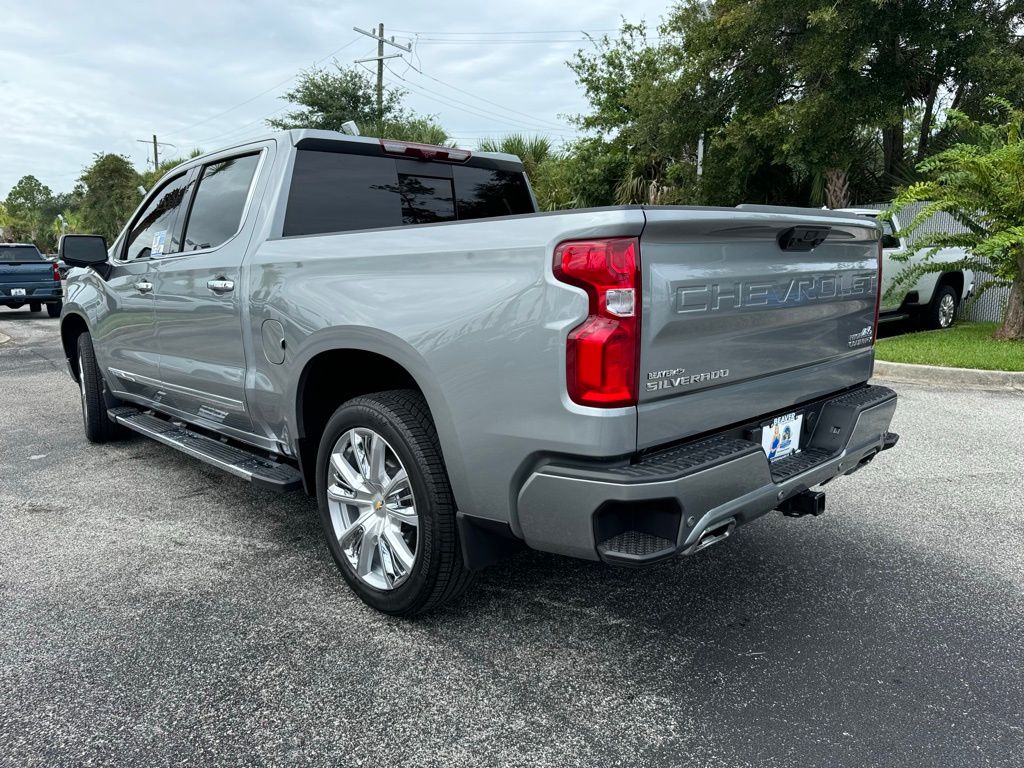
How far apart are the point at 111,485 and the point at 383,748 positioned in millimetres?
3349

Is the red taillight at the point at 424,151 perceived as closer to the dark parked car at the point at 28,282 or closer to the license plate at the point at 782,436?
the license plate at the point at 782,436

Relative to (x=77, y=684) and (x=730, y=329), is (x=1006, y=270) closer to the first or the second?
(x=730, y=329)

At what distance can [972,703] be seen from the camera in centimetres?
245

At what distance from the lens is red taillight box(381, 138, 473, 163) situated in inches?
153

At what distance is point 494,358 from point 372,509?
0.97 m

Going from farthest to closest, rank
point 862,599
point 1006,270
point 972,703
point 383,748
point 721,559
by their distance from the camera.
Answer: point 1006,270 → point 721,559 → point 862,599 → point 972,703 → point 383,748

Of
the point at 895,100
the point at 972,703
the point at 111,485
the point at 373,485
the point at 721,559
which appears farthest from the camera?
the point at 895,100

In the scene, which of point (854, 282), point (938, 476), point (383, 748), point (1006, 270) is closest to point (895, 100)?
point (1006, 270)

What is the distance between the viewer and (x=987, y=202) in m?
8.87

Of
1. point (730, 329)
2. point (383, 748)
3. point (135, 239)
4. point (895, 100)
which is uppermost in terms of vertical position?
point (895, 100)

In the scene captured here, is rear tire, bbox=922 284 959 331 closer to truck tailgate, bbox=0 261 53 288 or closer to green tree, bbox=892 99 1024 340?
green tree, bbox=892 99 1024 340

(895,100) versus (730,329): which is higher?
(895,100)

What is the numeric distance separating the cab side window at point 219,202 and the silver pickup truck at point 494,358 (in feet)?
0.06

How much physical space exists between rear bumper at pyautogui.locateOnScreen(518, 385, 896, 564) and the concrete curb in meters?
6.44
